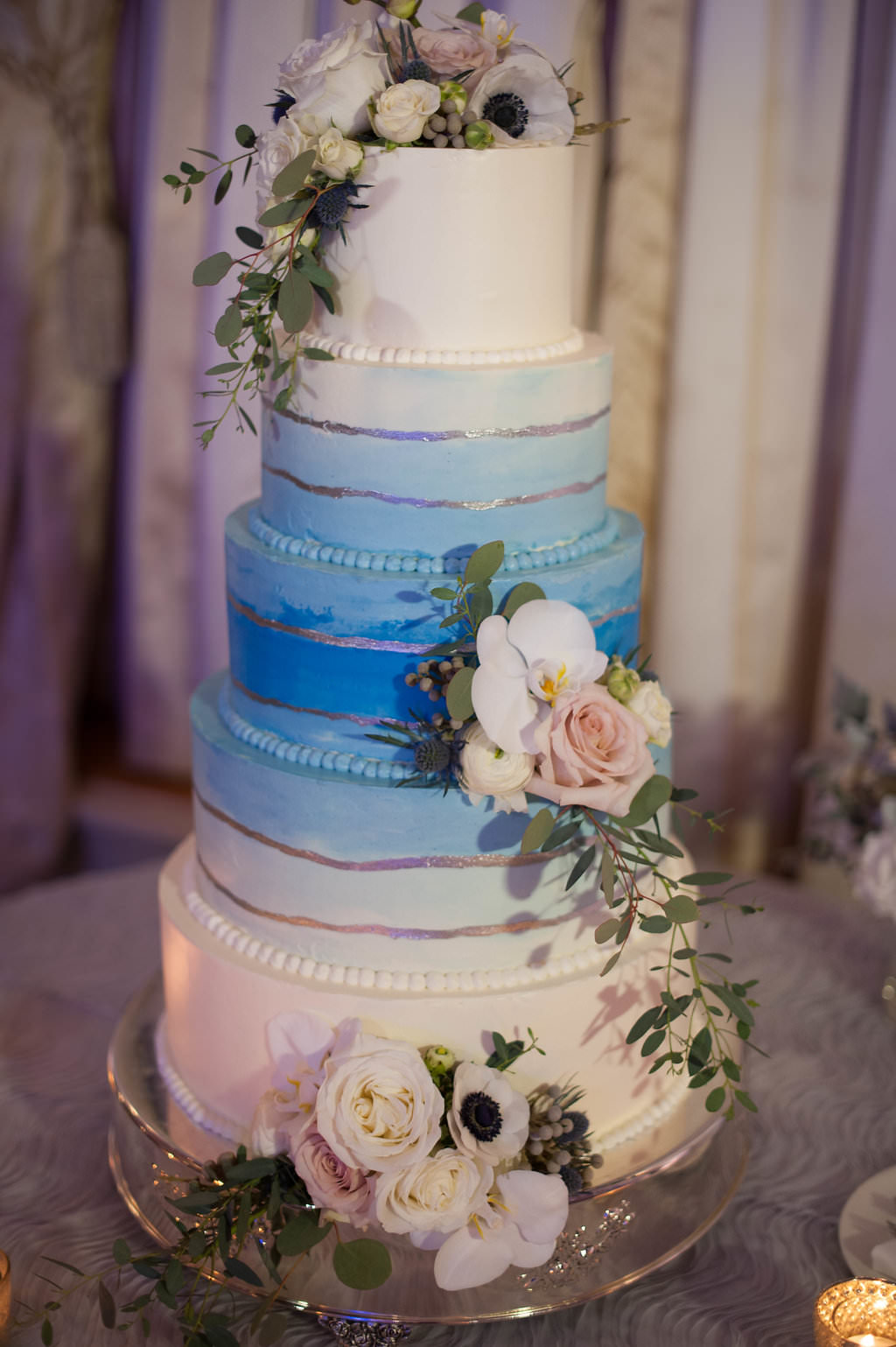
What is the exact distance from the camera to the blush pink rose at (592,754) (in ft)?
4.05

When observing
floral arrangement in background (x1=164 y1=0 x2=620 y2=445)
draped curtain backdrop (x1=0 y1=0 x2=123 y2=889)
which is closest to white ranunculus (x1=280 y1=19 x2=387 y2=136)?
floral arrangement in background (x1=164 y1=0 x2=620 y2=445)

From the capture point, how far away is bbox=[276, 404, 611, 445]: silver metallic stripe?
132 cm

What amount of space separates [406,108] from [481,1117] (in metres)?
1.00

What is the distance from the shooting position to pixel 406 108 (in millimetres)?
1228

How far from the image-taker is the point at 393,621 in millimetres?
1334

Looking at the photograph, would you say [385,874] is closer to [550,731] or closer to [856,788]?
[550,731]

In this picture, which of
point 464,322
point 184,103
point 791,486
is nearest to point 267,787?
point 464,322

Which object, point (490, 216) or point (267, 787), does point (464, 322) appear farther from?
point (267, 787)

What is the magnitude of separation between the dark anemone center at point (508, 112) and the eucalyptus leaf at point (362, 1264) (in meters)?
1.11

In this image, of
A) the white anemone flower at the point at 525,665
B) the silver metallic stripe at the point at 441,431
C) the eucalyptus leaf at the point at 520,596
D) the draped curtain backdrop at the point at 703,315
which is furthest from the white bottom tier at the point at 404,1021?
the draped curtain backdrop at the point at 703,315

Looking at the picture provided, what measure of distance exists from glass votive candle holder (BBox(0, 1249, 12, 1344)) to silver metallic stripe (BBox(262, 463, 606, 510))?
88cm

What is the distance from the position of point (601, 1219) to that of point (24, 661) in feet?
6.41

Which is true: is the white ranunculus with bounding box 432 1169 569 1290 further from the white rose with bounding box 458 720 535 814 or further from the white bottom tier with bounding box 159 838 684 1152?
the white rose with bounding box 458 720 535 814

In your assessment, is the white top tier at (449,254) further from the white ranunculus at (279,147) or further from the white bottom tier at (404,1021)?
the white bottom tier at (404,1021)
